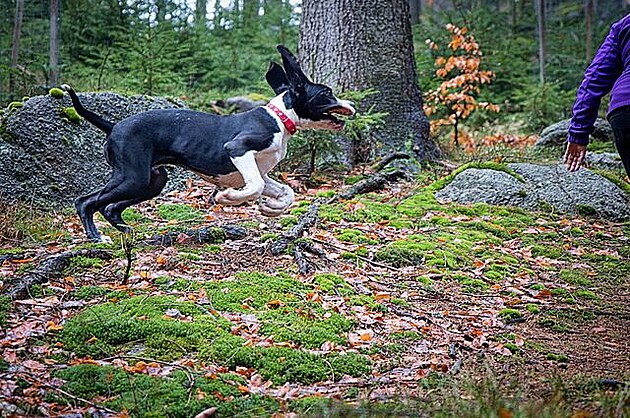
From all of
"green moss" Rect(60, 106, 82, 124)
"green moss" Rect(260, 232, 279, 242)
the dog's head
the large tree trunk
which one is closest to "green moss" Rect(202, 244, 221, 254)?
"green moss" Rect(260, 232, 279, 242)

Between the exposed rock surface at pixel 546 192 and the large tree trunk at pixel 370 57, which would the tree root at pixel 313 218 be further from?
the exposed rock surface at pixel 546 192

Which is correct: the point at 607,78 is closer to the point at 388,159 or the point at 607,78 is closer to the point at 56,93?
the point at 388,159

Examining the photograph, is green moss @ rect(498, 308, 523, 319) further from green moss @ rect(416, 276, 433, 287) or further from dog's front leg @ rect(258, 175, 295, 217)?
dog's front leg @ rect(258, 175, 295, 217)

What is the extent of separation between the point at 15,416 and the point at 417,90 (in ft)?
29.1

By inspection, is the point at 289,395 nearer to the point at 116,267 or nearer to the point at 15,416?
the point at 15,416

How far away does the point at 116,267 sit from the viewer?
5457 mm

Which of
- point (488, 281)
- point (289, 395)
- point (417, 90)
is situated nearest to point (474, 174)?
point (417, 90)

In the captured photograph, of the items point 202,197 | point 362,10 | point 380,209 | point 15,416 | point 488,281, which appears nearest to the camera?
point 15,416

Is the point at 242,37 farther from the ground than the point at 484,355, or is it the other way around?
the point at 242,37

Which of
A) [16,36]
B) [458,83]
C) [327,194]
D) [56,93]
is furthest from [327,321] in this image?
[458,83]

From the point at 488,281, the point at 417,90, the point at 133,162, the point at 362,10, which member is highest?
the point at 362,10

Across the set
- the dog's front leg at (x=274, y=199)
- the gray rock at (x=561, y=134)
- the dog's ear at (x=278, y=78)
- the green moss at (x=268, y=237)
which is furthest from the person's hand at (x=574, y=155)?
the gray rock at (x=561, y=134)

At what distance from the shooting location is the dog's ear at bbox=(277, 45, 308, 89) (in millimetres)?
6047

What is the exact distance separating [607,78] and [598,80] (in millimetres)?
62
